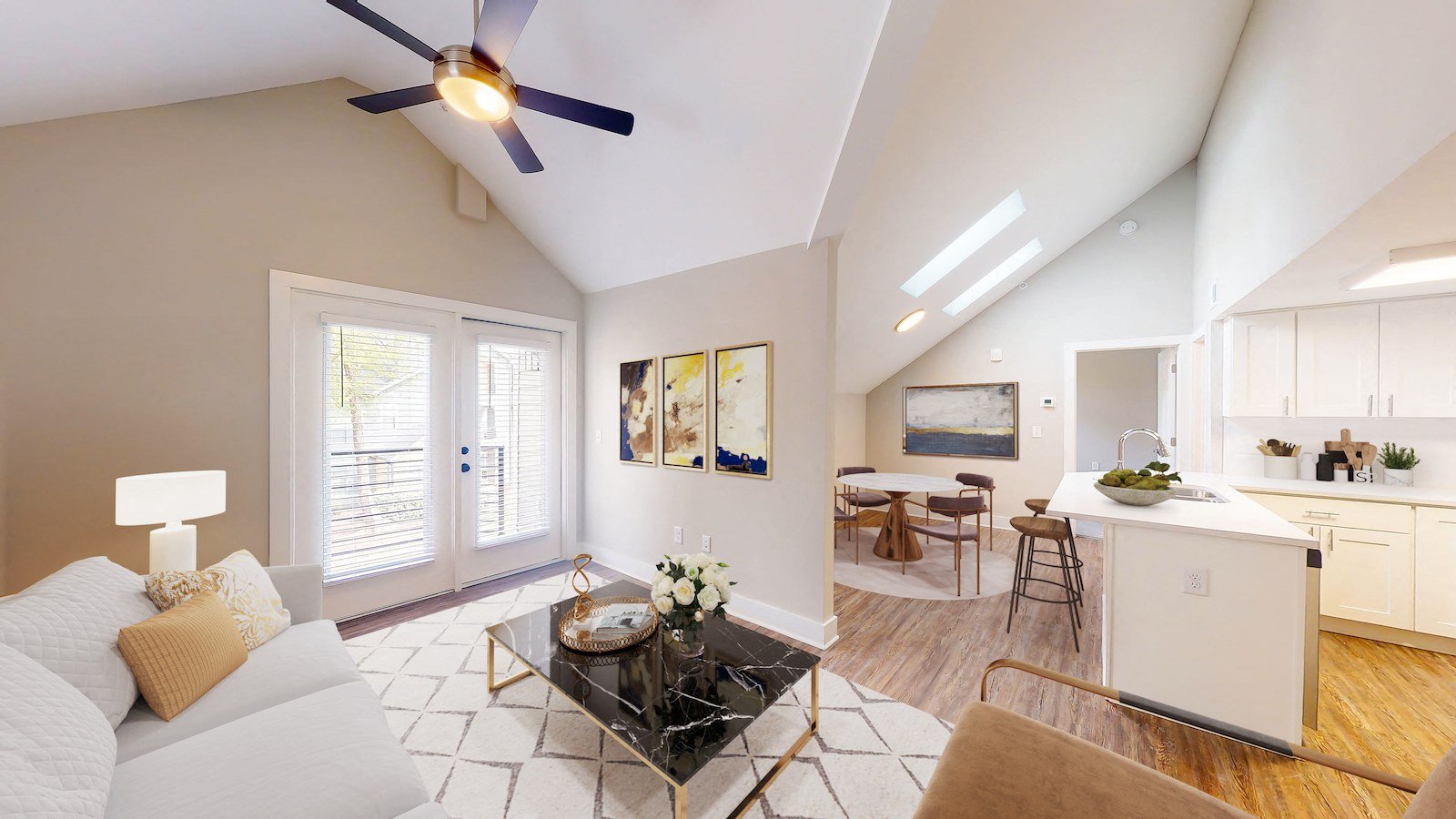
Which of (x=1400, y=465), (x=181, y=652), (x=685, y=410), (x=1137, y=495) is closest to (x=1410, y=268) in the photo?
(x=1400, y=465)

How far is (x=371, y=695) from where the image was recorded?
5.29ft

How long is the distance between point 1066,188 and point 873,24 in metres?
2.76

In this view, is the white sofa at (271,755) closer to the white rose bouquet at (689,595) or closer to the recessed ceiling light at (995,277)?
the white rose bouquet at (689,595)

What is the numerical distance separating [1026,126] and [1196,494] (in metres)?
2.36

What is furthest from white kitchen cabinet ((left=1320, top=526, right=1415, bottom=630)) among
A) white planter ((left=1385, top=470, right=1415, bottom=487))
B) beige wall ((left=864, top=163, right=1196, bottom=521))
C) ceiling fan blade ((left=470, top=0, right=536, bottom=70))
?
ceiling fan blade ((left=470, top=0, right=536, bottom=70))

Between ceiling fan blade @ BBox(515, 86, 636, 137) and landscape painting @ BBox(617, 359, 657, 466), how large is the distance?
1.91 metres

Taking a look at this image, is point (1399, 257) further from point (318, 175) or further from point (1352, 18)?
point (318, 175)

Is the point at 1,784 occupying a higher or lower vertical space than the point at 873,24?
lower

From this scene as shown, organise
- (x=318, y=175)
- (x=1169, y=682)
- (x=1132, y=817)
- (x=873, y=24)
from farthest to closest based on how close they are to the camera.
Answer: (x=318, y=175) < (x=1169, y=682) < (x=873, y=24) < (x=1132, y=817)

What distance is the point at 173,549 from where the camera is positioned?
6.86 feet

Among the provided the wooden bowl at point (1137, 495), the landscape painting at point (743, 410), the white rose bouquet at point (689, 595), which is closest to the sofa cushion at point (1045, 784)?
the white rose bouquet at point (689, 595)

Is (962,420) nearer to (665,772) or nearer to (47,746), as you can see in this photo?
(665,772)

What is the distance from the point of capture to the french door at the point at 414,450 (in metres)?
2.96

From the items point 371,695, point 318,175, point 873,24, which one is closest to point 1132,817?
point 371,695
